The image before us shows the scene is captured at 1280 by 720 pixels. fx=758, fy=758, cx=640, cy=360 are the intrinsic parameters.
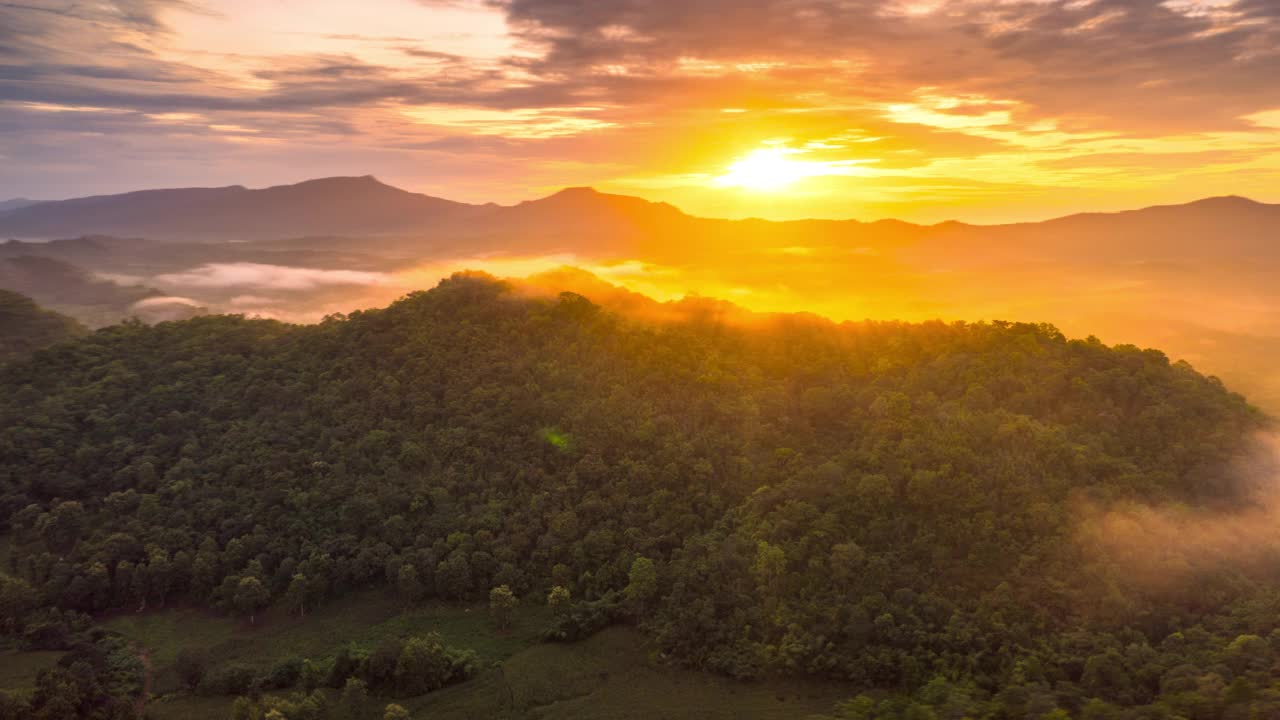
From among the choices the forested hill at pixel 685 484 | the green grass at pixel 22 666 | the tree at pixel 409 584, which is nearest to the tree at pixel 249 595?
the forested hill at pixel 685 484

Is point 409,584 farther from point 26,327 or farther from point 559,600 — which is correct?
point 26,327

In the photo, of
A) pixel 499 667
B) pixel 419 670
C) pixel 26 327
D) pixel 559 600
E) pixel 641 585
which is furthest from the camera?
pixel 26 327

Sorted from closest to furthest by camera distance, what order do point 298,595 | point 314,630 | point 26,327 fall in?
point 314,630 → point 298,595 → point 26,327

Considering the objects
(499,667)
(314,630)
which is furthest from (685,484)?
(314,630)

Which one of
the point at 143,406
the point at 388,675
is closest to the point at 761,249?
the point at 143,406

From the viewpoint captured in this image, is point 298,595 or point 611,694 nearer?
point 611,694

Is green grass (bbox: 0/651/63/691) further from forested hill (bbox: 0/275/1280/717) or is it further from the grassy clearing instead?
the grassy clearing
